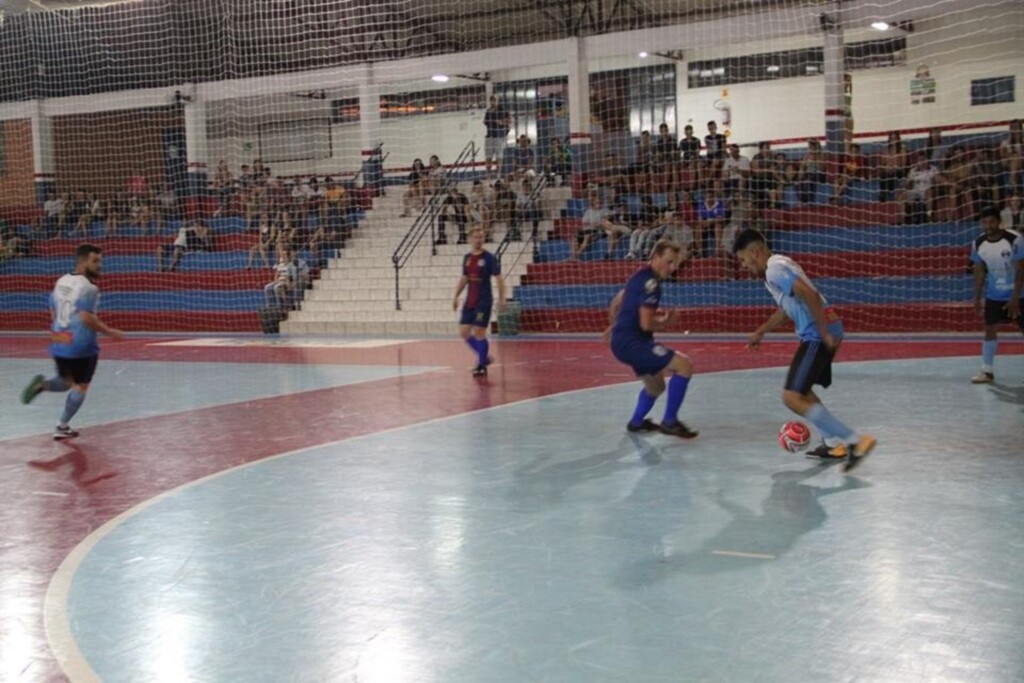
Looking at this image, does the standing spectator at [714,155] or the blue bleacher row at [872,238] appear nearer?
the blue bleacher row at [872,238]

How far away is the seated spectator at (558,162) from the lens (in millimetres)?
24375

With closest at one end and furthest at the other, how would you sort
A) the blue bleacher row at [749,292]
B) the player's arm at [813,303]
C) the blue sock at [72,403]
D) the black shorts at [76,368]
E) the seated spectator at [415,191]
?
the player's arm at [813,303] < the black shorts at [76,368] < the blue sock at [72,403] < the blue bleacher row at [749,292] < the seated spectator at [415,191]

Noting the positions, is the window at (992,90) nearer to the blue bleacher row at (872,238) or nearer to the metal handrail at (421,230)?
the blue bleacher row at (872,238)

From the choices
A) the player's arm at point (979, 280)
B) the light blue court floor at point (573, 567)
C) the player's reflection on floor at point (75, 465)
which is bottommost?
the player's reflection on floor at point (75, 465)

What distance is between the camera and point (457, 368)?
46.3ft

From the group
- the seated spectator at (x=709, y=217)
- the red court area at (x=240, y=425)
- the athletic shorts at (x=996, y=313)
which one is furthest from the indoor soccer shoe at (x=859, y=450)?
the seated spectator at (x=709, y=217)

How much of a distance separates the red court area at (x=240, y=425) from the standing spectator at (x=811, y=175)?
416cm

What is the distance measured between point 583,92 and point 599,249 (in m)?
5.42

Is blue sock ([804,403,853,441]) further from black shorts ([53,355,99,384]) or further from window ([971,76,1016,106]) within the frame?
window ([971,76,1016,106])

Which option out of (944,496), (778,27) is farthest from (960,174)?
(944,496)

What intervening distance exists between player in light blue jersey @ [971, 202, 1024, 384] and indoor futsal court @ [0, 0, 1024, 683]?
0.13ft

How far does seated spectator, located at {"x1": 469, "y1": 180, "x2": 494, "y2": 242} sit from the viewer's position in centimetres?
2286

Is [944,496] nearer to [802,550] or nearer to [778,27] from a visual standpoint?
[802,550]

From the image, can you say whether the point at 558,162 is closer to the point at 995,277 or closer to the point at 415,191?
the point at 415,191
